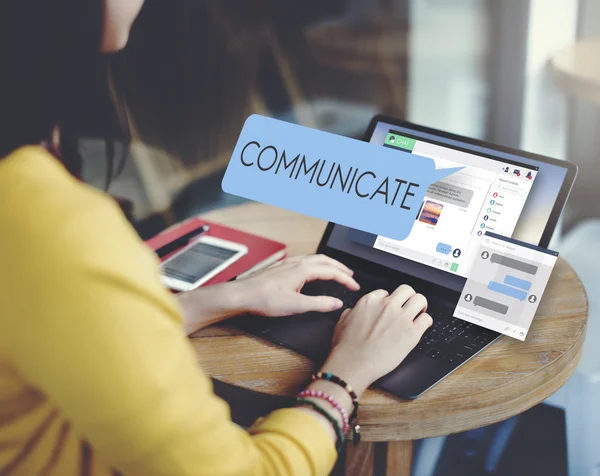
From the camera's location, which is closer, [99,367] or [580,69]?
[99,367]

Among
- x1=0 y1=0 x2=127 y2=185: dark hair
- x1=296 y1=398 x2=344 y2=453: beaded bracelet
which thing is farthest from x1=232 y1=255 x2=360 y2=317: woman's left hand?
x1=0 y1=0 x2=127 y2=185: dark hair

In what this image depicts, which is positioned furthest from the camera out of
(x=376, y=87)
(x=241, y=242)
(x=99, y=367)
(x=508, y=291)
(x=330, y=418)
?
(x=376, y=87)

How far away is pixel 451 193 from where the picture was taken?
3.12 feet

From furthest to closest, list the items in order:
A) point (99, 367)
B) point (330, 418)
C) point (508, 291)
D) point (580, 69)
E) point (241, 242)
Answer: point (580, 69) < point (241, 242) < point (508, 291) < point (330, 418) < point (99, 367)

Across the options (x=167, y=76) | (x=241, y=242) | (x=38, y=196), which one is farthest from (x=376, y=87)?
(x=38, y=196)

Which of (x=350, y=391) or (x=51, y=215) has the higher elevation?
(x=51, y=215)

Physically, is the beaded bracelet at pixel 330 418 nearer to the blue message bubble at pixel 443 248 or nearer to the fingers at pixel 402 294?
the fingers at pixel 402 294

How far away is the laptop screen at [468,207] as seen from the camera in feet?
3.00

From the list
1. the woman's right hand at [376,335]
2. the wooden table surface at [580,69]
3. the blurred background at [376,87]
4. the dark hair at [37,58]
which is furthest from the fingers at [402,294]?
the wooden table surface at [580,69]

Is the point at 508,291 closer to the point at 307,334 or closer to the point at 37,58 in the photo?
the point at 307,334

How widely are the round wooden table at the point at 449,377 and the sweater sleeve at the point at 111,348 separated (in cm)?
27

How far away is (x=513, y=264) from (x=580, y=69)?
3.09 feet

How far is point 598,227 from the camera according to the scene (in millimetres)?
1616
